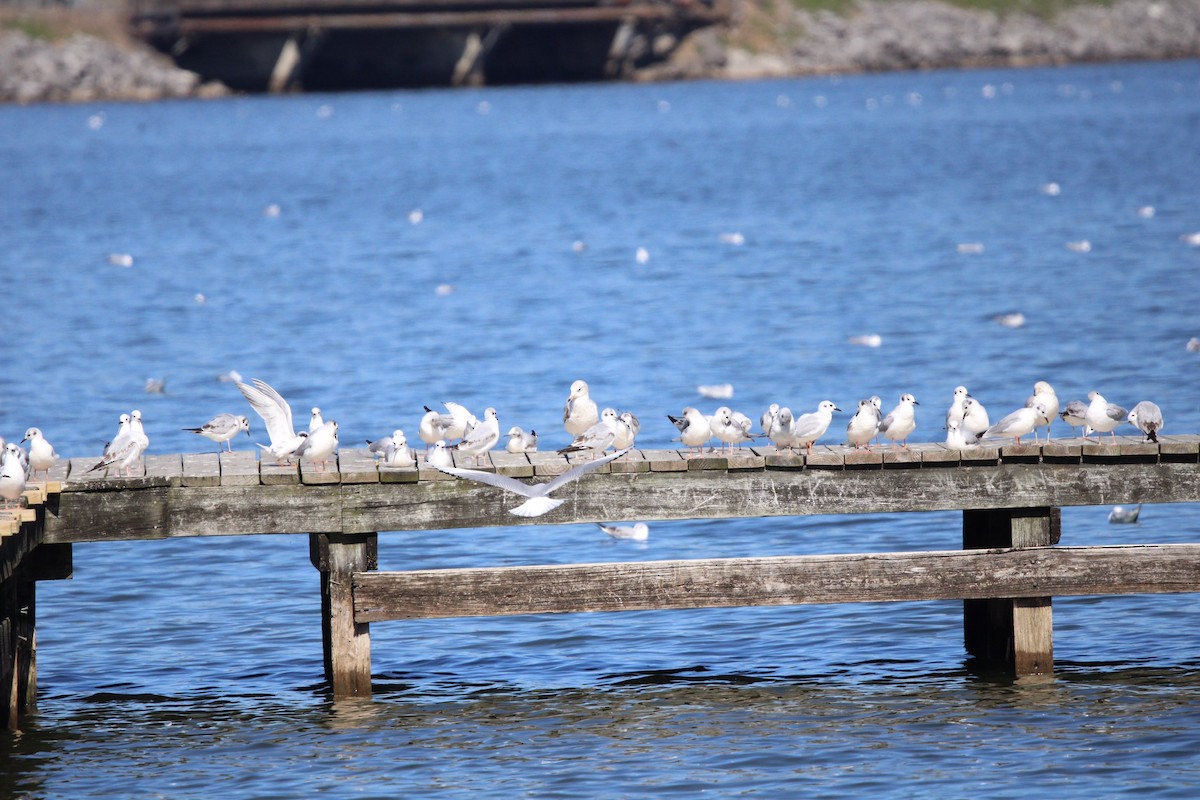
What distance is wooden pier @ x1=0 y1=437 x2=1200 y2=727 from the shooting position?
40.4 ft

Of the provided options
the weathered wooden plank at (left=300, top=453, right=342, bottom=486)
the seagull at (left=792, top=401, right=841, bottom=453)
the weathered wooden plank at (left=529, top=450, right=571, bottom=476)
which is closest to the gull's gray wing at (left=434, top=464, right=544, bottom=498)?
the weathered wooden plank at (left=529, top=450, right=571, bottom=476)

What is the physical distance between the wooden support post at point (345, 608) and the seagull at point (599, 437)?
65.5 inches

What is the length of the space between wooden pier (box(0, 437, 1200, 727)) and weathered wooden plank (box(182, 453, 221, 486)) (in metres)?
0.01

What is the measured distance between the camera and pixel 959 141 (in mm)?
74375

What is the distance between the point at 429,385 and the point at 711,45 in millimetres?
104792

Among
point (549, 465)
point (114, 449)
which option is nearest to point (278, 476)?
point (114, 449)

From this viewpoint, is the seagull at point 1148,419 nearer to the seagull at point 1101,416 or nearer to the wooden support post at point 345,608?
the seagull at point 1101,416

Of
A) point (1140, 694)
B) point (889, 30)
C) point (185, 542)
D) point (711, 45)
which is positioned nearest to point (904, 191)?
point (185, 542)

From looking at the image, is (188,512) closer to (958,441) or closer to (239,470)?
(239,470)

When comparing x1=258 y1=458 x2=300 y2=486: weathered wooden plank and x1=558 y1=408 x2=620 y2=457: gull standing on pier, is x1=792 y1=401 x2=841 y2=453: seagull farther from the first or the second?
x1=258 y1=458 x2=300 y2=486: weathered wooden plank

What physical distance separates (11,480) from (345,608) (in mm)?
2442

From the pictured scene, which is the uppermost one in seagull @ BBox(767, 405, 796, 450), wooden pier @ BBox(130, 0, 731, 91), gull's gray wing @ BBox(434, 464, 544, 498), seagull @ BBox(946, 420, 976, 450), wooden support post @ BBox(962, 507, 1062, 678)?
Result: wooden pier @ BBox(130, 0, 731, 91)

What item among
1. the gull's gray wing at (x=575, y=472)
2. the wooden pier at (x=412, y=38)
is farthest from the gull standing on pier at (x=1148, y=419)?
the wooden pier at (x=412, y=38)

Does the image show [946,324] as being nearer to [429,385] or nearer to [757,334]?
[757,334]
